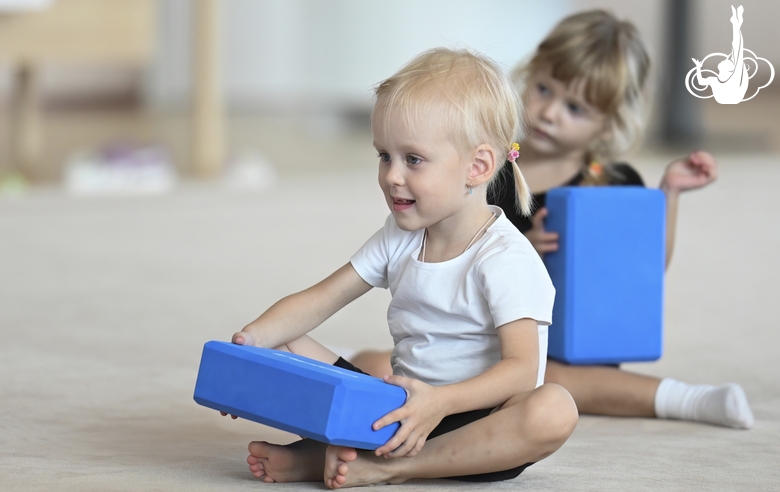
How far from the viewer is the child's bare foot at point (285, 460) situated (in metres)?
0.84

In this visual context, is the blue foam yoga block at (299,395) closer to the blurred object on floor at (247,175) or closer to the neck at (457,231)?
the neck at (457,231)

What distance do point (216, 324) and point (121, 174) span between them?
127 centimetres

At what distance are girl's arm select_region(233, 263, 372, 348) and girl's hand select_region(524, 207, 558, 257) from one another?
0.93 ft

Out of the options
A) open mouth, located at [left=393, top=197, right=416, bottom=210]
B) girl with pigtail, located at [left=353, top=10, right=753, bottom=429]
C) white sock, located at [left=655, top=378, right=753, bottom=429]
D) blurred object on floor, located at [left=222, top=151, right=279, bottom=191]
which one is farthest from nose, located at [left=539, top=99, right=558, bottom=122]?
blurred object on floor, located at [left=222, top=151, right=279, bottom=191]

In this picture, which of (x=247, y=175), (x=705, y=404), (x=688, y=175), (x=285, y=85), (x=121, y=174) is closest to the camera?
(x=705, y=404)

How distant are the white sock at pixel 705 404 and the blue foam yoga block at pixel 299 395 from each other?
1.59 ft

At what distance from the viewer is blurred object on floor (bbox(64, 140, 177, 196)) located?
2748mm

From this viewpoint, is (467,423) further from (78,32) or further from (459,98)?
(78,32)

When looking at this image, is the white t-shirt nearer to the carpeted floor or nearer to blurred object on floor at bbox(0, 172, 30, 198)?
the carpeted floor

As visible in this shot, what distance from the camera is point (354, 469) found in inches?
32.1

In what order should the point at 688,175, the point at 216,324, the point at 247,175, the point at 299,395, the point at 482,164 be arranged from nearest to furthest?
the point at 299,395 < the point at 482,164 < the point at 688,175 < the point at 216,324 < the point at 247,175

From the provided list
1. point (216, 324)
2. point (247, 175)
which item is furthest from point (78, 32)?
point (216, 324)

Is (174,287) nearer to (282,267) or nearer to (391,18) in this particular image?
(282,267)

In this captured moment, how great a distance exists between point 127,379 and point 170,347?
20 centimetres
